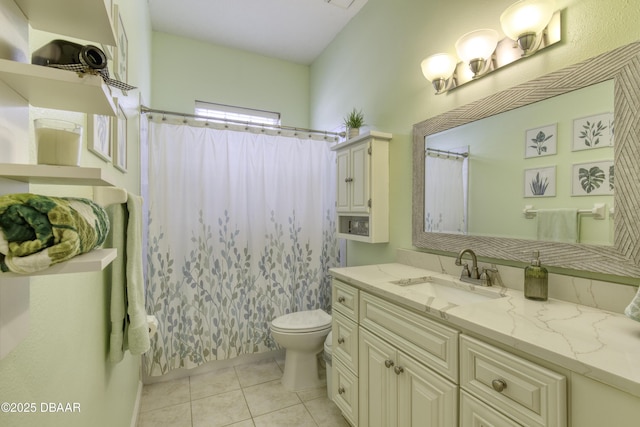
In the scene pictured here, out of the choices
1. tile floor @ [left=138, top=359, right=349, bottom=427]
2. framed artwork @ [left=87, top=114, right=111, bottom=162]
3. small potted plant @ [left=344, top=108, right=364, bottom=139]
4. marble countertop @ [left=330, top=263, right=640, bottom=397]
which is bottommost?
tile floor @ [left=138, top=359, right=349, bottom=427]

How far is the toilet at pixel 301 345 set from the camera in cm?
211

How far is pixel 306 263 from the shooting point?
2.61 m

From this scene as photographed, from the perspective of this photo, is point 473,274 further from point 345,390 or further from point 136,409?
point 136,409

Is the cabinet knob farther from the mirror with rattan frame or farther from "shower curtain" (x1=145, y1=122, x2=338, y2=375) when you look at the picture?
"shower curtain" (x1=145, y1=122, x2=338, y2=375)

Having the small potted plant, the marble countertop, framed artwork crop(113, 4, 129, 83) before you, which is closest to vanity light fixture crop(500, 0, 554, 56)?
the marble countertop

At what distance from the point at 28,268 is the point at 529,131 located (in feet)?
5.28

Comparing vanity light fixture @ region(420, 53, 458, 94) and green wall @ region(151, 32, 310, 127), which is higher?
green wall @ region(151, 32, 310, 127)

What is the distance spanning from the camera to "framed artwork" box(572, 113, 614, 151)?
105 centimetres

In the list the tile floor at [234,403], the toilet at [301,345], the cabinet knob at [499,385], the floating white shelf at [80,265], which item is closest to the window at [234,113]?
the toilet at [301,345]

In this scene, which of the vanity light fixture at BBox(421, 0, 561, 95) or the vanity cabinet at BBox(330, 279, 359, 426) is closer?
the vanity light fixture at BBox(421, 0, 561, 95)

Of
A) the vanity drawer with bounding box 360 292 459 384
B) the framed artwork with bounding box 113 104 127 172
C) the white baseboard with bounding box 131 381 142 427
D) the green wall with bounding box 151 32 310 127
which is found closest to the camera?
the vanity drawer with bounding box 360 292 459 384

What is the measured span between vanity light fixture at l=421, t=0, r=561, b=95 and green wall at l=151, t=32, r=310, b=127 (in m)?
1.93

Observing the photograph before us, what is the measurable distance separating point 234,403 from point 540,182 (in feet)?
7.11

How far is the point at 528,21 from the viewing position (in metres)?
1.19
